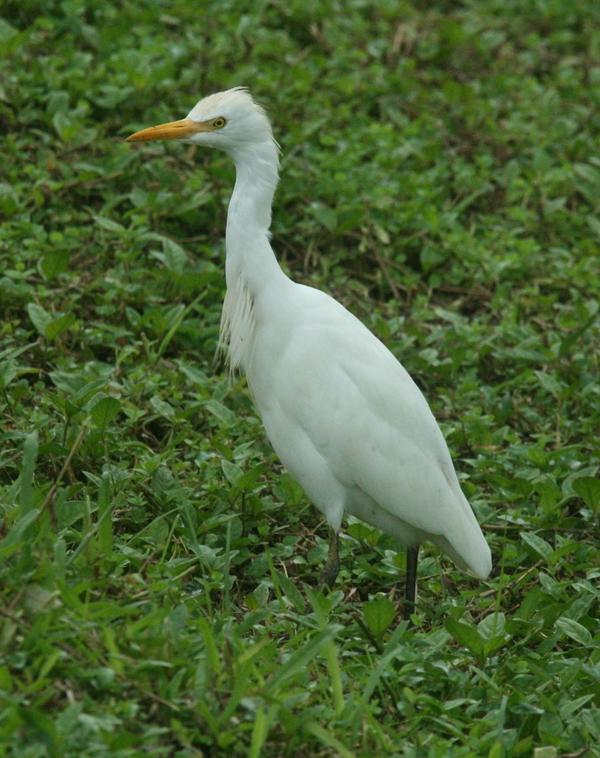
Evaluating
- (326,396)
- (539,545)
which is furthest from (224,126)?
(539,545)

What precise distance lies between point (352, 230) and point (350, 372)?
236 centimetres

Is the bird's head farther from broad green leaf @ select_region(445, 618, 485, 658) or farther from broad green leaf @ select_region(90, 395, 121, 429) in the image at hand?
broad green leaf @ select_region(445, 618, 485, 658)

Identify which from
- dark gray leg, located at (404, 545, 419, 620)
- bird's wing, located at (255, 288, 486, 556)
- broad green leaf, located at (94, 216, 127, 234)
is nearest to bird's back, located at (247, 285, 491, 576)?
bird's wing, located at (255, 288, 486, 556)

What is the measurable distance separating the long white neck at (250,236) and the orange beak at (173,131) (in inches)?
6.4

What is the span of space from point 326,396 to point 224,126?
1034 millimetres

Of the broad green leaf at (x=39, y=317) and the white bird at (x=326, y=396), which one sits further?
the broad green leaf at (x=39, y=317)

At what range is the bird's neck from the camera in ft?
14.9

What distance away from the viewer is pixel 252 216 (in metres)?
4.54

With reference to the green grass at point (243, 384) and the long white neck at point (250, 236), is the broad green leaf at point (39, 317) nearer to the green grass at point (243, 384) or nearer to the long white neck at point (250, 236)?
the green grass at point (243, 384)

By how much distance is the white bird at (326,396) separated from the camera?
4465 millimetres

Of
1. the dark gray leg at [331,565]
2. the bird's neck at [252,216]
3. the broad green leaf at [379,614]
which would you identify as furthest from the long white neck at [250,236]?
the broad green leaf at [379,614]

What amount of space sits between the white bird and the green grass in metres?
0.31

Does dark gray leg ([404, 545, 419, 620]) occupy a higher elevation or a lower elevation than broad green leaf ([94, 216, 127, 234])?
lower

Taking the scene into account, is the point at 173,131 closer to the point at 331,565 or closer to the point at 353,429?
the point at 353,429
